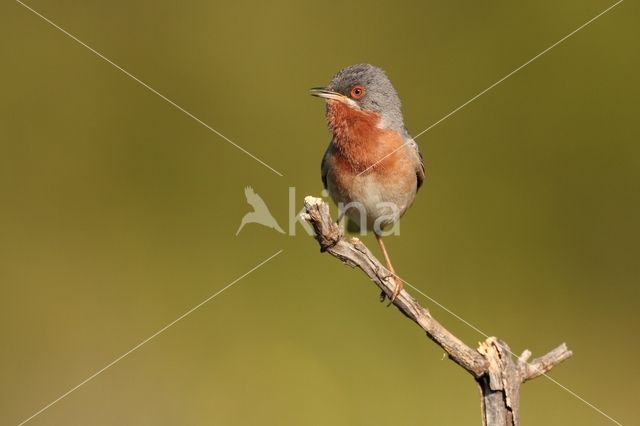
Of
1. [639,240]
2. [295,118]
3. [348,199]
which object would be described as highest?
[295,118]

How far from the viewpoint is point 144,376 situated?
235 inches

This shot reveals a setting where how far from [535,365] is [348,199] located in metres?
2.02

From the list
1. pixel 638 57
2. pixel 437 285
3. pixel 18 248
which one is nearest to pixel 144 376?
pixel 18 248

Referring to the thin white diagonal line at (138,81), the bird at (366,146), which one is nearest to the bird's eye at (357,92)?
the bird at (366,146)

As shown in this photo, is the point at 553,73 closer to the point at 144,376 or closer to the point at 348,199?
the point at 348,199

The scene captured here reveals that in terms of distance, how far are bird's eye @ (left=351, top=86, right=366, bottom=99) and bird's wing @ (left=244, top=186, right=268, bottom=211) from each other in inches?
77.0

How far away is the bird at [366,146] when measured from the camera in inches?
193

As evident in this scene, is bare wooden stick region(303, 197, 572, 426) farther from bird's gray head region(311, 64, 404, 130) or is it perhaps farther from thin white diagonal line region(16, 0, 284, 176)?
thin white diagonal line region(16, 0, 284, 176)

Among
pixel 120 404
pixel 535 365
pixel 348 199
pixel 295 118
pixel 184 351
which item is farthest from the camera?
pixel 295 118

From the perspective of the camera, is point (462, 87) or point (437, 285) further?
point (462, 87)

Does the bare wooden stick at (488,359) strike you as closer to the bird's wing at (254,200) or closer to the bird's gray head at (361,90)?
the bird's gray head at (361,90)

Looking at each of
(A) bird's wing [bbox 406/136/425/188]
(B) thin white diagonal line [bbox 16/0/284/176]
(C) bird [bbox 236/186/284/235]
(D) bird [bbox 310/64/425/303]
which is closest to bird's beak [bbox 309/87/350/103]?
(D) bird [bbox 310/64/425/303]

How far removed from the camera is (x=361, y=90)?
4.96m

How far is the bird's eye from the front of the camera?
4.96 meters
